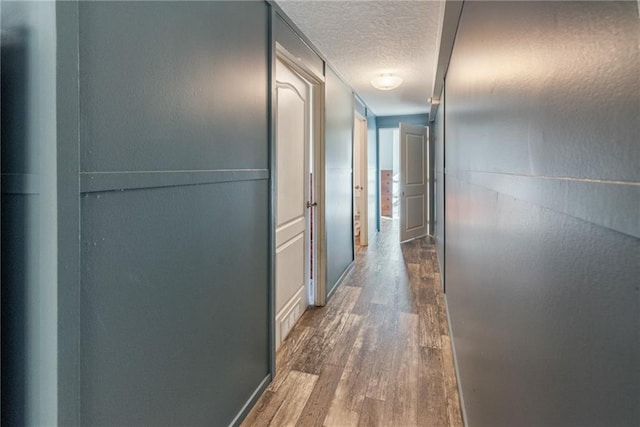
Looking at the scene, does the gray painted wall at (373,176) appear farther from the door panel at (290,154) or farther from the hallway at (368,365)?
the door panel at (290,154)

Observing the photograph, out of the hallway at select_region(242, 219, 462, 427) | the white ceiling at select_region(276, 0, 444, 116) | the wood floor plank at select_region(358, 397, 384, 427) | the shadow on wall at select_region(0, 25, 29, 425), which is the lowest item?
the wood floor plank at select_region(358, 397, 384, 427)

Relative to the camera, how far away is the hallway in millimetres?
1819

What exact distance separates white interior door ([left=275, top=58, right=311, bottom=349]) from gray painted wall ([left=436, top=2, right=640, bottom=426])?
1602 mm

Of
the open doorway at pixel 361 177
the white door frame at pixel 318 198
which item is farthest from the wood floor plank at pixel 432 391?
the open doorway at pixel 361 177

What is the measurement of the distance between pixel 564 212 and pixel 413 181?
5.78 metres

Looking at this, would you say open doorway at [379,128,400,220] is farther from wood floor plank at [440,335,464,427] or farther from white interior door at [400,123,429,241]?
wood floor plank at [440,335,464,427]

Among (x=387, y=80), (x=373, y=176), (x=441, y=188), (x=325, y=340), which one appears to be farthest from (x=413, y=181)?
(x=325, y=340)

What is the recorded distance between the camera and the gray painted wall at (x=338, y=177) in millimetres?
3412

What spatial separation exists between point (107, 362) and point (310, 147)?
239cm

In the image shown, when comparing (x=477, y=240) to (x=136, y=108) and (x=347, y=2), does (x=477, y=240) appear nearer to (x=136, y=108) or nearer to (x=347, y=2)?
(x=136, y=108)

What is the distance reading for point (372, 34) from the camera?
8.66ft

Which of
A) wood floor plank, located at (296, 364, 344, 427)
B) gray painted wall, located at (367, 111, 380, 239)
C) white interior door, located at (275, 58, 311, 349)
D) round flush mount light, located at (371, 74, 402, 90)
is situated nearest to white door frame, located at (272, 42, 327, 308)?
white interior door, located at (275, 58, 311, 349)

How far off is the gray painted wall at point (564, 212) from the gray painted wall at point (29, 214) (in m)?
0.97

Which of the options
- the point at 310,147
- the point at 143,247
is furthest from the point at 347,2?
the point at 143,247
